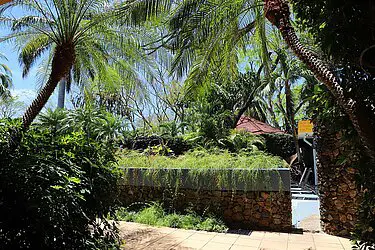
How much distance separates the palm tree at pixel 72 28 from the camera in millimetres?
5723

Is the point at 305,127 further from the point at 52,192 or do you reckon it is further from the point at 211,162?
the point at 52,192

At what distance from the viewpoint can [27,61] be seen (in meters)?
10.4

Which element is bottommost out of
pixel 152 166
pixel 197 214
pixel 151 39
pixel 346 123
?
pixel 197 214

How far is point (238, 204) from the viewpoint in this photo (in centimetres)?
680

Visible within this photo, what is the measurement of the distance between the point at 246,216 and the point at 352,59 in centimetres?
513

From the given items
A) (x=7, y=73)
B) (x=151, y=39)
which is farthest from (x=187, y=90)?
(x=7, y=73)

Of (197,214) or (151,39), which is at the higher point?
(151,39)

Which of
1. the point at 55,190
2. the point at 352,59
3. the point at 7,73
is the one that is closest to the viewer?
the point at 352,59

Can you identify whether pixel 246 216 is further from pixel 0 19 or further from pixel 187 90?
pixel 0 19

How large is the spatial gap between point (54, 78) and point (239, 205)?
494cm

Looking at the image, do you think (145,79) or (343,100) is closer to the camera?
(343,100)

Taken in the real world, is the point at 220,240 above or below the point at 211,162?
below

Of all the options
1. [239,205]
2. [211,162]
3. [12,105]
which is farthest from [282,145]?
[12,105]

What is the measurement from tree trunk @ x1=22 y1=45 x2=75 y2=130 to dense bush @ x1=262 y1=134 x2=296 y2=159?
470 inches
